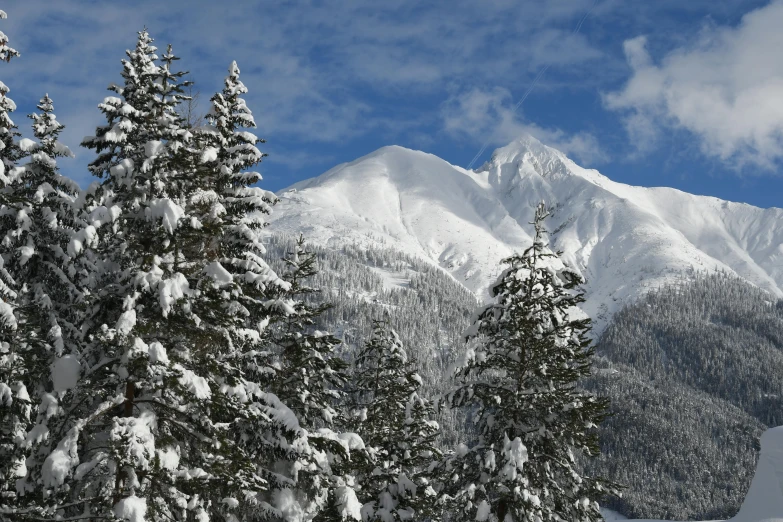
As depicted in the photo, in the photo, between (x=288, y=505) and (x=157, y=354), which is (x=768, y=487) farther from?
(x=157, y=354)

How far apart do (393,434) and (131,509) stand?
14.7 metres

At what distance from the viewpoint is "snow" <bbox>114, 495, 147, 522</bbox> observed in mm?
9227

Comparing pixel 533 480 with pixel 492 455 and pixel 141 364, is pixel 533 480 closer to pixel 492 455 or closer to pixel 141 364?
pixel 492 455

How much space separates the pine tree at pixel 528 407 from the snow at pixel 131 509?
8451 millimetres

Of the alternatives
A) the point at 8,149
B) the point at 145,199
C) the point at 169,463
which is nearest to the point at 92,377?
the point at 169,463

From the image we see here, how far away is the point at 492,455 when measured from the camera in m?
15.5

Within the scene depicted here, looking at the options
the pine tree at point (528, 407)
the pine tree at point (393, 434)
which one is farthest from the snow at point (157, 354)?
the pine tree at point (393, 434)

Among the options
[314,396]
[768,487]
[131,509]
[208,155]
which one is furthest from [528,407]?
[131,509]

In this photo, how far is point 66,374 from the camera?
34.3 ft

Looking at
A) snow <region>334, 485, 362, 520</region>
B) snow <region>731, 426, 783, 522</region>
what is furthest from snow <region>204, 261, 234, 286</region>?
snow <region>731, 426, 783, 522</region>

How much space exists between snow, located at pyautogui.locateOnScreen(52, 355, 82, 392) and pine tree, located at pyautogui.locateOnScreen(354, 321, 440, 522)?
43.5ft

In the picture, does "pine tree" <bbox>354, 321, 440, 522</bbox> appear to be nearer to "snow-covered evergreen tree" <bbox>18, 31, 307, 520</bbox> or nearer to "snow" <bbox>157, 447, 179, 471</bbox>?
"snow-covered evergreen tree" <bbox>18, 31, 307, 520</bbox>

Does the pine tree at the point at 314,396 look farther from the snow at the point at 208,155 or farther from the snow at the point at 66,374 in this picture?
the snow at the point at 66,374

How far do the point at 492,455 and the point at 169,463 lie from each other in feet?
27.3
